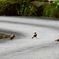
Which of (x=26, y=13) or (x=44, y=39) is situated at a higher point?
(x=44, y=39)

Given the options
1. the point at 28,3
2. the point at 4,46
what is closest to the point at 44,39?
the point at 4,46

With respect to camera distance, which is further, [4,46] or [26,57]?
[4,46]

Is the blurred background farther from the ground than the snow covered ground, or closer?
closer

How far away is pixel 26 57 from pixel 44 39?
12.5 ft

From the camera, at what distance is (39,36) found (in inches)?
570

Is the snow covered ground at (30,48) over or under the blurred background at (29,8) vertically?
over

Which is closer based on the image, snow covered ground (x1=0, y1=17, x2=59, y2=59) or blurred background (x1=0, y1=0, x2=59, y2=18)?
snow covered ground (x1=0, y1=17, x2=59, y2=59)

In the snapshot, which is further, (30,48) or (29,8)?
(29,8)

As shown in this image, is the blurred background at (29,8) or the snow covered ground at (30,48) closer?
the snow covered ground at (30,48)

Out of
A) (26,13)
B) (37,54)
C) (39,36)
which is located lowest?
(26,13)

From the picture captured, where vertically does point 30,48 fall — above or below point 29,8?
above

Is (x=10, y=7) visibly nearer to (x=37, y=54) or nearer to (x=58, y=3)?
(x=58, y=3)

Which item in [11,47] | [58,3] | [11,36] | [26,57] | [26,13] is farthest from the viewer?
[26,13]

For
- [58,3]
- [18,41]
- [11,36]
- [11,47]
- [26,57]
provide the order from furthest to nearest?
[58,3] < [11,36] < [18,41] < [11,47] < [26,57]
